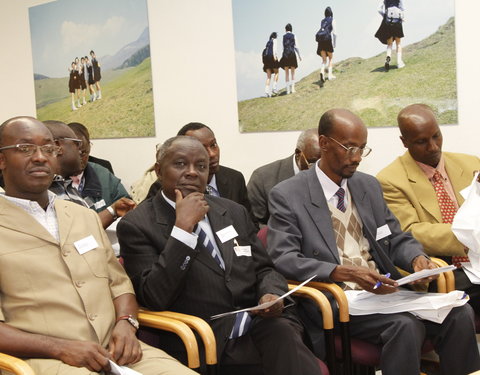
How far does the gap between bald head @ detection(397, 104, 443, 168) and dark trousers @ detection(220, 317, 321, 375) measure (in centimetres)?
148

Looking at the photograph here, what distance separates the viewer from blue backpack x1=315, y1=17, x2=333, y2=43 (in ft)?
14.6

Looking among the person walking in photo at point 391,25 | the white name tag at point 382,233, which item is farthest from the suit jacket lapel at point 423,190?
the person walking in photo at point 391,25

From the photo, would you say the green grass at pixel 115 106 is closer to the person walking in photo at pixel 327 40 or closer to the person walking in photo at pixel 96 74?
the person walking in photo at pixel 96 74

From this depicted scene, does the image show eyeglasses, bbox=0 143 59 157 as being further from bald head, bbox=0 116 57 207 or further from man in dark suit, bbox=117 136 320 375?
man in dark suit, bbox=117 136 320 375

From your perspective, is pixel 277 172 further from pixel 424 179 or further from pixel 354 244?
pixel 354 244

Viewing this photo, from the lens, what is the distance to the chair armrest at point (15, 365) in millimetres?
1981

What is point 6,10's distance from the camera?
266 inches

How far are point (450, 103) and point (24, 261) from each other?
9.74 feet

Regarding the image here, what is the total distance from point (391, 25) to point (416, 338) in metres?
2.32

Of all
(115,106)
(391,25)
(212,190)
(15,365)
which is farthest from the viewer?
(115,106)

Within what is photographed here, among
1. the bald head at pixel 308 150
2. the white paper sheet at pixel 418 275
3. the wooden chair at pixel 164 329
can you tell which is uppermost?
the bald head at pixel 308 150

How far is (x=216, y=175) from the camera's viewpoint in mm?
4184

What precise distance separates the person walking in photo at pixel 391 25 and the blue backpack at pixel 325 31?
0.39 m

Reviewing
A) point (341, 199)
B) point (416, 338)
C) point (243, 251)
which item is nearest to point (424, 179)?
point (341, 199)
